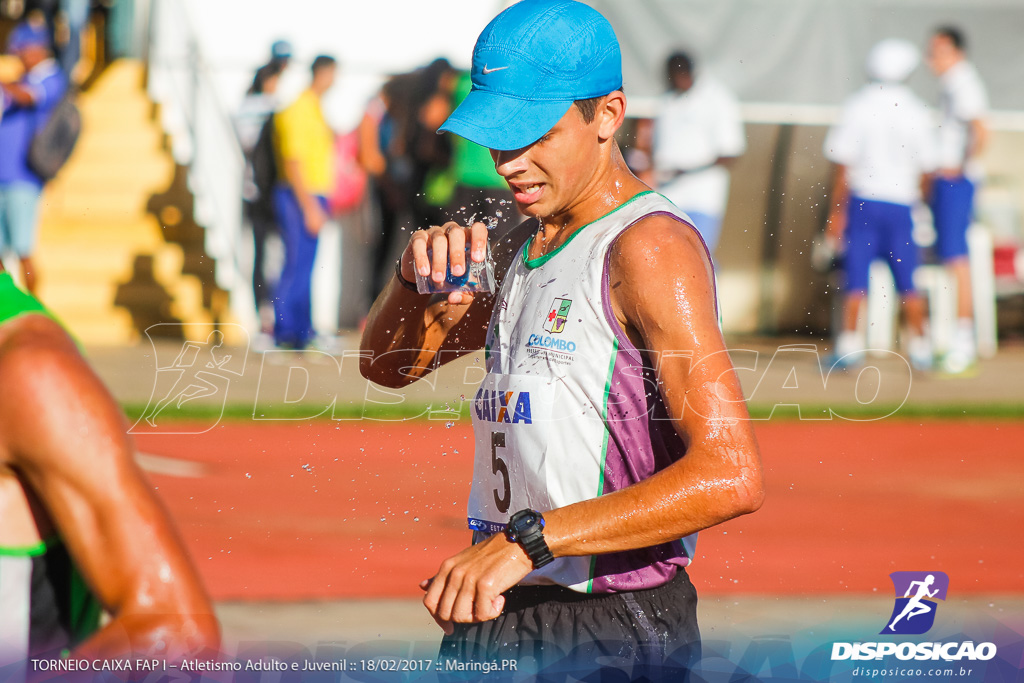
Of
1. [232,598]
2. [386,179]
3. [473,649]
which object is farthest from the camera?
[386,179]

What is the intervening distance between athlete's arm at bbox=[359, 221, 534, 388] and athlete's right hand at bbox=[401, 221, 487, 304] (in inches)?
2.9

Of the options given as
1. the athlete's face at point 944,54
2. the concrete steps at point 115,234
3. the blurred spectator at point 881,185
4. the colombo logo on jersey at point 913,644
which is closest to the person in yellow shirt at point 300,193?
the concrete steps at point 115,234

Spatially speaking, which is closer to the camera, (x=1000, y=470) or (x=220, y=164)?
(x=1000, y=470)

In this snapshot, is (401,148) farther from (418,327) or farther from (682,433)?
(682,433)

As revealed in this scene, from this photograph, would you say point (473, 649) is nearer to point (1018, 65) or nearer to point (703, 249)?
point (703, 249)

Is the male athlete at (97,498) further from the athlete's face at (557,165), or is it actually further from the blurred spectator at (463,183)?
the blurred spectator at (463,183)

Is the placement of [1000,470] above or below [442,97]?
below

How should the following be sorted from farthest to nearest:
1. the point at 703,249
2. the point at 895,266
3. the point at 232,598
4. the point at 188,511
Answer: the point at 895,266 → the point at 188,511 → the point at 232,598 → the point at 703,249

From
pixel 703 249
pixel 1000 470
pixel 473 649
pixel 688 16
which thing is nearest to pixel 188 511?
pixel 473 649

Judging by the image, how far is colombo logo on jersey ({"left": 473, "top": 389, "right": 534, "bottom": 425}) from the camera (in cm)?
201

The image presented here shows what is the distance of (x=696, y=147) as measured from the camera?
8727 mm

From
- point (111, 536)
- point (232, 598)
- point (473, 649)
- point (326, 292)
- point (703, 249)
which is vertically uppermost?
point (703, 249)

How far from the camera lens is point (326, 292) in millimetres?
11344

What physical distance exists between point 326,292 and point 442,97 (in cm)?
256
